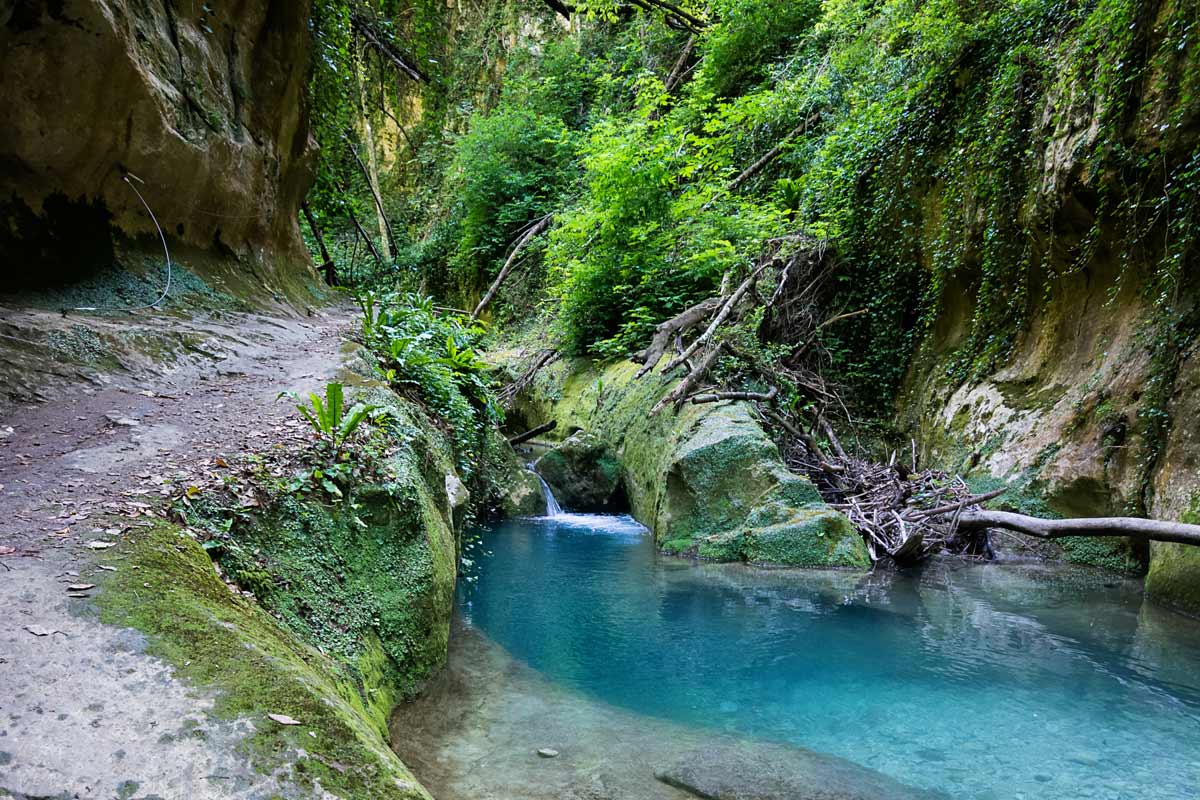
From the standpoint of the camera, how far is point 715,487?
807 centimetres

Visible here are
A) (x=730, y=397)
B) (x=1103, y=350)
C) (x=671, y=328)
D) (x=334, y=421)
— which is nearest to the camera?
(x=334, y=421)

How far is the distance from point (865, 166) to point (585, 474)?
265 inches

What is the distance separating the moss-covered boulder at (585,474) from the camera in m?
10.6

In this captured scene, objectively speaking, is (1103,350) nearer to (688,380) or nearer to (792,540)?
(792,540)

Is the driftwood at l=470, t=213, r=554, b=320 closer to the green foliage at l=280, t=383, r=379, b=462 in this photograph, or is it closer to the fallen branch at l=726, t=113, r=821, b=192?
the fallen branch at l=726, t=113, r=821, b=192

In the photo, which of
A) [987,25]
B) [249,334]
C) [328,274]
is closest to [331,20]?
[249,334]

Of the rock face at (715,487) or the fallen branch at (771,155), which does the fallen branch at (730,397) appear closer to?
the rock face at (715,487)


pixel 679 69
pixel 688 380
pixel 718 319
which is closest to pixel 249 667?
pixel 688 380

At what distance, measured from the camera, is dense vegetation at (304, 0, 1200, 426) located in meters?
6.56

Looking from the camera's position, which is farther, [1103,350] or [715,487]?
[715,487]

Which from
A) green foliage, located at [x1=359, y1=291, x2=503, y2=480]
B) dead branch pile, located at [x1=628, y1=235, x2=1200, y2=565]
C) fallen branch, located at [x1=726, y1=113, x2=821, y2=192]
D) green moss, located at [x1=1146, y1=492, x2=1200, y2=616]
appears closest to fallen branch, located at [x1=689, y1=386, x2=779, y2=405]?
dead branch pile, located at [x1=628, y1=235, x2=1200, y2=565]

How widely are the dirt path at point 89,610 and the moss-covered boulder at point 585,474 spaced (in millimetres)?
5942

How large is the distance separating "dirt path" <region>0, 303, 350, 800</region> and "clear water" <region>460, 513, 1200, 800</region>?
285 cm

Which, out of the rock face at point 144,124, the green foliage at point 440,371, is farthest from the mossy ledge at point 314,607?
the rock face at point 144,124
